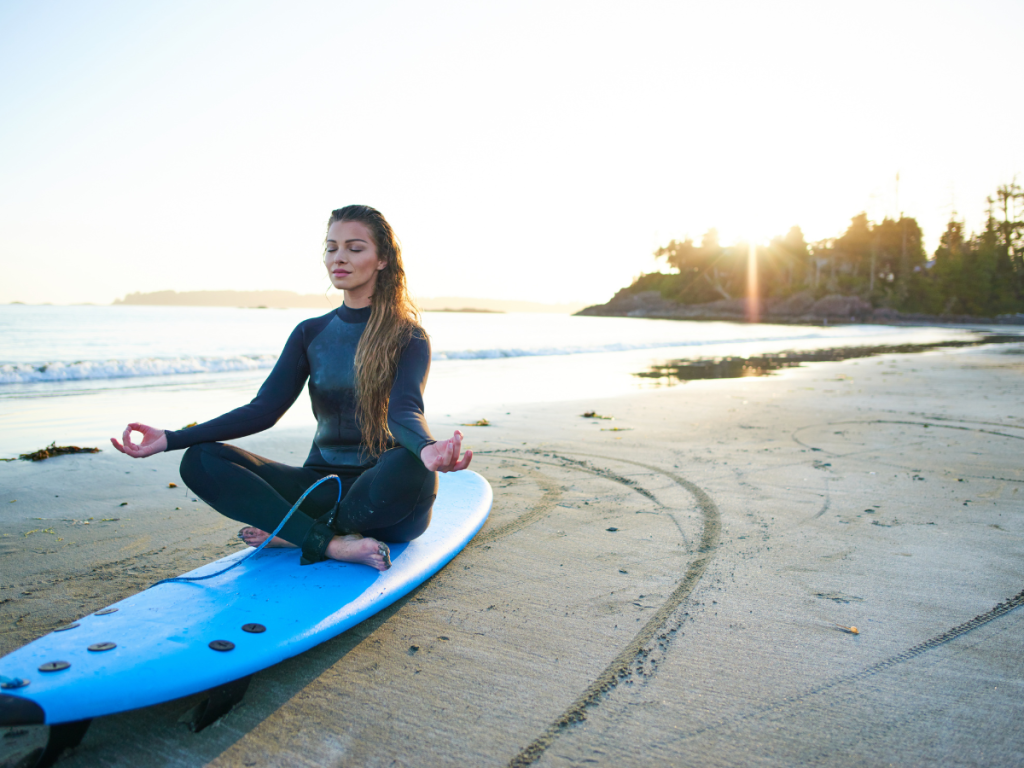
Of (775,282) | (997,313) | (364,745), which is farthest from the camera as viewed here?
(775,282)

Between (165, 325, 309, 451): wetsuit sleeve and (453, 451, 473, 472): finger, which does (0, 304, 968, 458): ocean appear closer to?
(165, 325, 309, 451): wetsuit sleeve

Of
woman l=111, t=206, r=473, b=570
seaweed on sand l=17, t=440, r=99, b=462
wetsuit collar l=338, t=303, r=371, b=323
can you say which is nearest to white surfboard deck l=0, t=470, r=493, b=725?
woman l=111, t=206, r=473, b=570

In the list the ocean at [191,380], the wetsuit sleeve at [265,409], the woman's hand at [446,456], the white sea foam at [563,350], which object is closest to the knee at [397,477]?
the woman's hand at [446,456]

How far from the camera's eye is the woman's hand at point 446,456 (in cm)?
197

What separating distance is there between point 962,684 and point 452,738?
1.55m

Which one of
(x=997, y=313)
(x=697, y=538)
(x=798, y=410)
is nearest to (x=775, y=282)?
(x=997, y=313)

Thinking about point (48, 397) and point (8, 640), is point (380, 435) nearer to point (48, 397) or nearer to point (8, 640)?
point (8, 640)

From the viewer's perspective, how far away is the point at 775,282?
70.2 metres

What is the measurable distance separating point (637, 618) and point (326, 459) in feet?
4.91

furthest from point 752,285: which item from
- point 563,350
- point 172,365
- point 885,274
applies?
point 172,365

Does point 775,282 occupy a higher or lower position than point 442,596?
higher

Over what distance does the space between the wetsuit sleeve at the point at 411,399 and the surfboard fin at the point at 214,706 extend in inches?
35.8

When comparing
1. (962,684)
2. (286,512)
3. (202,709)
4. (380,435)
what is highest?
(380,435)

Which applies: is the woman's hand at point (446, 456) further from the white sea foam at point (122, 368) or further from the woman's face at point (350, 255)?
the white sea foam at point (122, 368)
